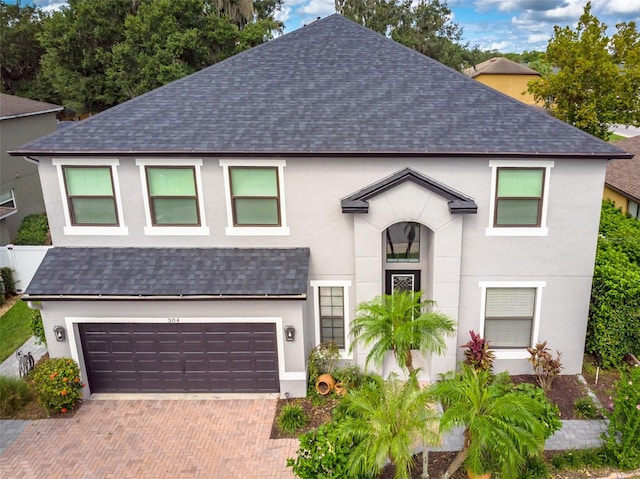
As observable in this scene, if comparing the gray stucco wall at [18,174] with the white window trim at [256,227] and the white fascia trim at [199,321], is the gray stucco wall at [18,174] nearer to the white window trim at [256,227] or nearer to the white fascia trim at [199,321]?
the white fascia trim at [199,321]

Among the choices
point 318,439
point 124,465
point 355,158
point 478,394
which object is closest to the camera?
point 478,394

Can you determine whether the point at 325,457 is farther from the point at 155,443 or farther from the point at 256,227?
the point at 256,227

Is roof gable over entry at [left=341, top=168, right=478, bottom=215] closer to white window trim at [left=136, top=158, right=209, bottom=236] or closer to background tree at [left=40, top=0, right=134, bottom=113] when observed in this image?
white window trim at [left=136, top=158, right=209, bottom=236]

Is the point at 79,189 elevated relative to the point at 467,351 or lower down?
elevated

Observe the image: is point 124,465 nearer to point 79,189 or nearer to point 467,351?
point 79,189

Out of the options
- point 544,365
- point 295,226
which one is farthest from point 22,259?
point 544,365

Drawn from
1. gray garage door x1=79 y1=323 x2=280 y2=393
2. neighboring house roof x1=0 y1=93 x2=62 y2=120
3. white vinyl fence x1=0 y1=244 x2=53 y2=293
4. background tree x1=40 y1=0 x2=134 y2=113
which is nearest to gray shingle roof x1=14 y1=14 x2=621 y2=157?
gray garage door x1=79 y1=323 x2=280 y2=393

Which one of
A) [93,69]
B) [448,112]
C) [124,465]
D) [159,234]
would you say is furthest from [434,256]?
[93,69]
